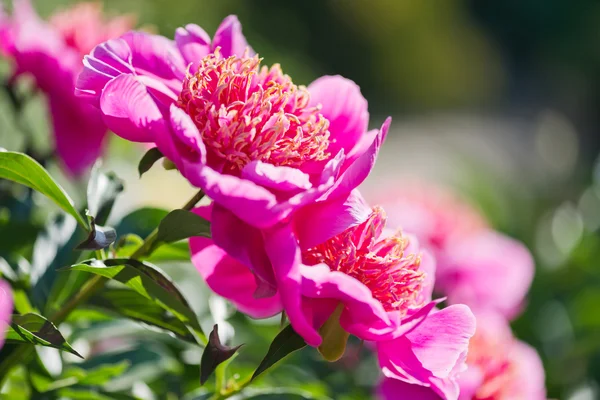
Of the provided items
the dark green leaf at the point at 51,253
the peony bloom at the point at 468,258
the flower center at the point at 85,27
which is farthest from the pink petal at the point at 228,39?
the peony bloom at the point at 468,258

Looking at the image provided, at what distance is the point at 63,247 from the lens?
632 millimetres

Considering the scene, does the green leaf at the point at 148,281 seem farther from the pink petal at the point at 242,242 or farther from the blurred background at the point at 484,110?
the blurred background at the point at 484,110

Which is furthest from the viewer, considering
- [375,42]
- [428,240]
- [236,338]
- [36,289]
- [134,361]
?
[375,42]

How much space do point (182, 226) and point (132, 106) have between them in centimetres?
8

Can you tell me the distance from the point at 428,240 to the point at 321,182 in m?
0.73

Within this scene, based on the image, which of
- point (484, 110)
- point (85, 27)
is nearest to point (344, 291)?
point (85, 27)

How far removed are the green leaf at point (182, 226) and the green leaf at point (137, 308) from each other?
7cm

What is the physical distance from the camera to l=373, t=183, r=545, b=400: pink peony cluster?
680mm

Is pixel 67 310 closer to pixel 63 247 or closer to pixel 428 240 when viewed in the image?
pixel 63 247

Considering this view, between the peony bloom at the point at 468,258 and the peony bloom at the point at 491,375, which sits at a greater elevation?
the peony bloom at the point at 491,375

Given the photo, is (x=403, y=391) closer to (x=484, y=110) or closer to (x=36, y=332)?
(x=36, y=332)

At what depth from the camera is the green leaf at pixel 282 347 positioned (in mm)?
466

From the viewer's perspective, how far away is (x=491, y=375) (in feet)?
2.27

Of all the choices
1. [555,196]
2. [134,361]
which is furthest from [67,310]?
[555,196]
